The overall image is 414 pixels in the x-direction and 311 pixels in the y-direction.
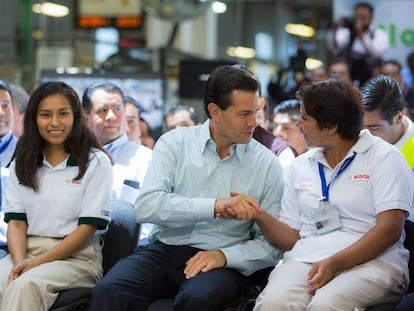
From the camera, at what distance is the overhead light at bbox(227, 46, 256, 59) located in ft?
41.8

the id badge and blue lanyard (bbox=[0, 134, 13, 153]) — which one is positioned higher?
blue lanyard (bbox=[0, 134, 13, 153])

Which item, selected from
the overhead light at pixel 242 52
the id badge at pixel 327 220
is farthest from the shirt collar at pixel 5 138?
the overhead light at pixel 242 52

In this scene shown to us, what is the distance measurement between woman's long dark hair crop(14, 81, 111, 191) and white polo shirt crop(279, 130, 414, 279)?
1167mm

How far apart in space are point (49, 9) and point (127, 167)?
26.6ft

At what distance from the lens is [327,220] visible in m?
3.45

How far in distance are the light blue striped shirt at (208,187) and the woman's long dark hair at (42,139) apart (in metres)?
0.43

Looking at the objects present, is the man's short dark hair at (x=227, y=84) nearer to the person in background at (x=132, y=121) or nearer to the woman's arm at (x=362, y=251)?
the woman's arm at (x=362, y=251)

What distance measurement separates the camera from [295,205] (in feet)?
12.0

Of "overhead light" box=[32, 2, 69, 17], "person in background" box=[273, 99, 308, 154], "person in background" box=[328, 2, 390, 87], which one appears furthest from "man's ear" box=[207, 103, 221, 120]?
"overhead light" box=[32, 2, 69, 17]

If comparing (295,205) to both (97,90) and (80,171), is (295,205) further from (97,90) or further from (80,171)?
(97,90)

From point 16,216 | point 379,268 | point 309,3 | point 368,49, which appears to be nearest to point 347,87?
point 379,268

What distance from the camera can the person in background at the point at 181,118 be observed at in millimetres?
5801

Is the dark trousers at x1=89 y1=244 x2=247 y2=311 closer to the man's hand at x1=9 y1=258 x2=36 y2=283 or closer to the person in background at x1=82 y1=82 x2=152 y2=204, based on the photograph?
the man's hand at x1=9 y1=258 x2=36 y2=283

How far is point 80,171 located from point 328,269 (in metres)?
1.38
